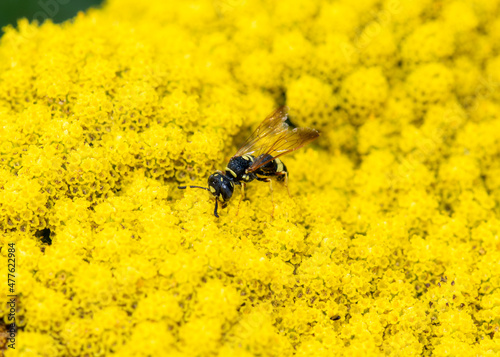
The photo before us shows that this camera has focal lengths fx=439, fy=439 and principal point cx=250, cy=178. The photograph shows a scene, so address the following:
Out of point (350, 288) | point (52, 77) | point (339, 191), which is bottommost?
point (350, 288)

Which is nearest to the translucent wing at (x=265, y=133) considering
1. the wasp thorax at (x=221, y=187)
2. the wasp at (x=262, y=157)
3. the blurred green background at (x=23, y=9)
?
the wasp at (x=262, y=157)

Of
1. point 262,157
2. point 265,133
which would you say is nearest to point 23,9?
point 265,133

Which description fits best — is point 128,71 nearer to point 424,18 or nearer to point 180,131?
point 180,131

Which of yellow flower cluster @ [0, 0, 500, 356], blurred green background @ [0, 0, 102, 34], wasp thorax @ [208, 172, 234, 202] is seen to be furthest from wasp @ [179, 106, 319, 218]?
blurred green background @ [0, 0, 102, 34]

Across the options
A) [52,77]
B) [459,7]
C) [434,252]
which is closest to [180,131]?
[52,77]

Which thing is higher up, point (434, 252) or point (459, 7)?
point (459, 7)
